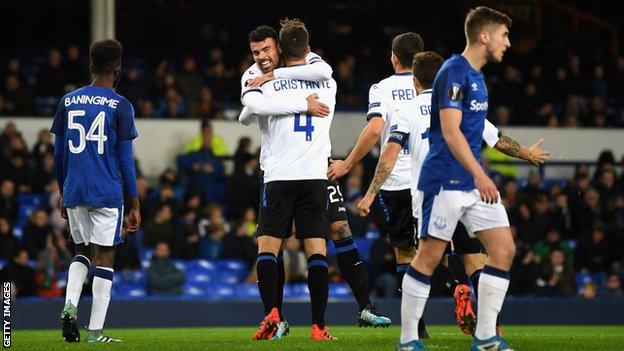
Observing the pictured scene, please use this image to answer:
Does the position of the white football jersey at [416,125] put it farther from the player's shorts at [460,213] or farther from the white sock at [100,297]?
the white sock at [100,297]

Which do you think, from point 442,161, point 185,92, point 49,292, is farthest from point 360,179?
point 442,161

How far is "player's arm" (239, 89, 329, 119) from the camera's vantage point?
9453mm

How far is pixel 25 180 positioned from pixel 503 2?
12.4m

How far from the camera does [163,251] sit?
17.8 meters

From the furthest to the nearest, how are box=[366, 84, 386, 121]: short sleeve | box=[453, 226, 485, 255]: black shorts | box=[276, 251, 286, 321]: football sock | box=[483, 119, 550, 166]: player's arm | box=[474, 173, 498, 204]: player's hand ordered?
box=[276, 251, 286, 321]: football sock
box=[366, 84, 386, 121]: short sleeve
box=[453, 226, 485, 255]: black shorts
box=[483, 119, 550, 166]: player's arm
box=[474, 173, 498, 204]: player's hand

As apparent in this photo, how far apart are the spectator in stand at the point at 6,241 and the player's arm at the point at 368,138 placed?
8.40 meters

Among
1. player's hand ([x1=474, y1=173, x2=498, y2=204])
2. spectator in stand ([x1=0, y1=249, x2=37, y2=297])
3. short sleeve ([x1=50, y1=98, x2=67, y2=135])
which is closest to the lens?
player's hand ([x1=474, y1=173, x2=498, y2=204])

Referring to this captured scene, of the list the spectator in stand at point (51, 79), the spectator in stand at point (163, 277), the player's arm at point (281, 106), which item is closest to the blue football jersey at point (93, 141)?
the player's arm at point (281, 106)

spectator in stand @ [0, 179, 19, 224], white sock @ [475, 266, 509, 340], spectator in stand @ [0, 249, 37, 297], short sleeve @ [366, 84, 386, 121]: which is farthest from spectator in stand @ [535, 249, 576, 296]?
white sock @ [475, 266, 509, 340]

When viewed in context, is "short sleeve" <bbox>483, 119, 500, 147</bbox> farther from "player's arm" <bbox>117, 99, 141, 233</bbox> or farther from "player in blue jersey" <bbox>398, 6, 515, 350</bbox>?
"player's arm" <bbox>117, 99, 141, 233</bbox>

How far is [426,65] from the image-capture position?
9.52 meters

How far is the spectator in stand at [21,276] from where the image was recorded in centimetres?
1666

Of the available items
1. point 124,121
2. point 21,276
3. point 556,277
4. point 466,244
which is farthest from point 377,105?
point 556,277

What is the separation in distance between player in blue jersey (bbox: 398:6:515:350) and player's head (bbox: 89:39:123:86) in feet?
9.24
